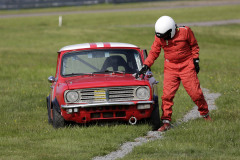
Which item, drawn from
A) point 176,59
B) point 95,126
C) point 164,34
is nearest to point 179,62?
point 176,59

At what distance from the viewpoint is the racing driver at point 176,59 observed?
9.27 meters

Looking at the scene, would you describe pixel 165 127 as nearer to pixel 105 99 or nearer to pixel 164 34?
pixel 105 99

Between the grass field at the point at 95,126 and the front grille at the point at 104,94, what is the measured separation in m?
0.45

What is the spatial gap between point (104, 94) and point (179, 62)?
1337 millimetres

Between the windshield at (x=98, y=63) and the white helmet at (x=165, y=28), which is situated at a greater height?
the white helmet at (x=165, y=28)

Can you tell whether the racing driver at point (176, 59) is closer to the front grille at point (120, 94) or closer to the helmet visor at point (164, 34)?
the helmet visor at point (164, 34)

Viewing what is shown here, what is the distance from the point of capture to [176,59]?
30.7 feet

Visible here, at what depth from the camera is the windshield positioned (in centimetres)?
1014

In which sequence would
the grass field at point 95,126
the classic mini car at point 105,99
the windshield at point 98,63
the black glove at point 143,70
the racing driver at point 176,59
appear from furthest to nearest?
the windshield at point 98,63
the black glove at point 143,70
the racing driver at point 176,59
the classic mini car at point 105,99
the grass field at point 95,126

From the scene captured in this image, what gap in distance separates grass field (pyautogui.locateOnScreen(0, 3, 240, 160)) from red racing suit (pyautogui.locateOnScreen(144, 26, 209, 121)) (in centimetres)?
53

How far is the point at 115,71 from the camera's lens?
33.0 ft

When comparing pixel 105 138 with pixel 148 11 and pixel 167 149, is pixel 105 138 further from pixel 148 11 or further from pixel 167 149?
pixel 148 11

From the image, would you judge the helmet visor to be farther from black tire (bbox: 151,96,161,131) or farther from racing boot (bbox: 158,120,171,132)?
racing boot (bbox: 158,120,171,132)

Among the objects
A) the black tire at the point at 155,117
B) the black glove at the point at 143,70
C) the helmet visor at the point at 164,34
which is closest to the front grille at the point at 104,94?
the black glove at the point at 143,70
